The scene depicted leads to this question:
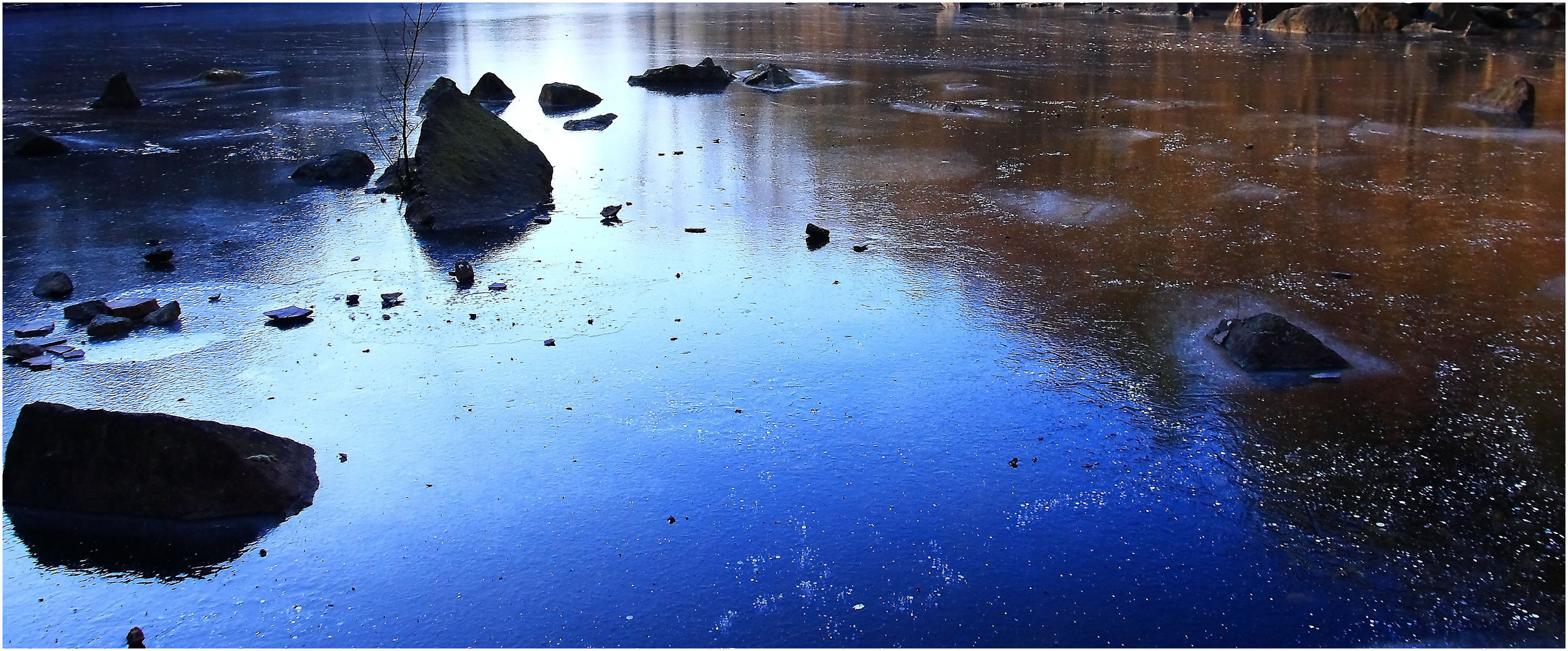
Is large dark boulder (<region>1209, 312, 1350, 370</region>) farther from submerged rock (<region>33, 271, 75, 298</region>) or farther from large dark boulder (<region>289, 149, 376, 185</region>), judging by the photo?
large dark boulder (<region>289, 149, 376, 185</region>)

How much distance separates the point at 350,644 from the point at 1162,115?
1014cm

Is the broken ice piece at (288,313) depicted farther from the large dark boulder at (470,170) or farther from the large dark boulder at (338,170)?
the large dark boulder at (338,170)

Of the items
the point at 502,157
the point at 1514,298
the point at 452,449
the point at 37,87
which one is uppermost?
the point at 37,87

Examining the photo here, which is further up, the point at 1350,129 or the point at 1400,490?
the point at 1350,129

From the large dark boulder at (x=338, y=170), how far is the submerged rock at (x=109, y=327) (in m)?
3.52

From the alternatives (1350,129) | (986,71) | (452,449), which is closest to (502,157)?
(452,449)

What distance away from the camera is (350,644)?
10.3ft

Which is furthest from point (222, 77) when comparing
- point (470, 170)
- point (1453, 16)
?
point (1453, 16)

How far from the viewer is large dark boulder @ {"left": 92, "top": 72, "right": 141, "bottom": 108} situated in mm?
12703

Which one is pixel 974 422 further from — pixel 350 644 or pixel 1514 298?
pixel 1514 298

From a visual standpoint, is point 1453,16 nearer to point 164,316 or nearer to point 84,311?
point 164,316

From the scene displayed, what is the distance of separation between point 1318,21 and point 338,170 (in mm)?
19915

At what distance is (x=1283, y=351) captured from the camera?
192 inches

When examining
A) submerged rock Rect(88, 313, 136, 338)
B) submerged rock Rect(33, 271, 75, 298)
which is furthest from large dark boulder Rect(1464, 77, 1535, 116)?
submerged rock Rect(33, 271, 75, 298)
